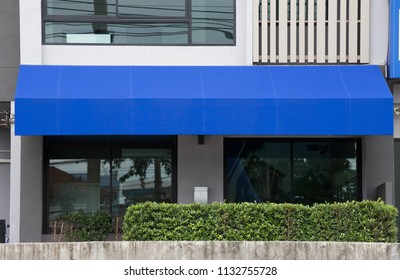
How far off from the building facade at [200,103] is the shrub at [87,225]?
39cm

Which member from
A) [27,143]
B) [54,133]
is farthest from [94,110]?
[27,143]

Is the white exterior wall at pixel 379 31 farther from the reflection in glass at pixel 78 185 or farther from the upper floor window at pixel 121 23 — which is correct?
the reflection in glass at pixel 78 185

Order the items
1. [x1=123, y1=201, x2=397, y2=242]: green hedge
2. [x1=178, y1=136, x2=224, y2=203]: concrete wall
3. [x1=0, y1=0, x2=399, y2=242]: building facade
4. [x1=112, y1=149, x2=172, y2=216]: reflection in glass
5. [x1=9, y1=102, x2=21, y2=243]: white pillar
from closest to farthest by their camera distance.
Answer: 1. [x1=123, y1=201, x2=397, y2=242]: green hedge
2. [x1=0, y1=0, x2=399, y2=242]: building facade
3. [x1=9, y1=102, x2=21, y2=243]: white pillar
4. [x1=178, y1=136, x2=224, y2=203]: concrete wall
5. [x1=112, y1=149, x2=172, y2=216]: reflection in glass

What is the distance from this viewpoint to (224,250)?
1286cm

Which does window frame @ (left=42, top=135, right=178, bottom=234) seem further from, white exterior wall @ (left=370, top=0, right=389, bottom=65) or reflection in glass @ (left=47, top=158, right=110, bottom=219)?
white exterior wall @ (left=370, top=0, right=389, bottom=65)

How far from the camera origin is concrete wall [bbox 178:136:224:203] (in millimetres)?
17219

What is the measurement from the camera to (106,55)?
56.2 ft

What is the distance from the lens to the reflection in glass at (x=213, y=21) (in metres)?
17.3

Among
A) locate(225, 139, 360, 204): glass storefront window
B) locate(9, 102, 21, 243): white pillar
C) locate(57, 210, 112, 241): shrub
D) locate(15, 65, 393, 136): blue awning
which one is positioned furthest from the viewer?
locate(225, 139, 360, 204): glass storefront window

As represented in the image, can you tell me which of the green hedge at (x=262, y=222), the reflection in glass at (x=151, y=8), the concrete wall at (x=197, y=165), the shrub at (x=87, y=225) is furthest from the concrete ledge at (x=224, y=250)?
the reflection in glass at (x=151, y=8)

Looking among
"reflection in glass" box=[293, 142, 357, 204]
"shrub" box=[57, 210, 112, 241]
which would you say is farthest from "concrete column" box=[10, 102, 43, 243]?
"reflection in glass" box=[293, 142, 357, 204]

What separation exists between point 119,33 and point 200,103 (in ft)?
9.07

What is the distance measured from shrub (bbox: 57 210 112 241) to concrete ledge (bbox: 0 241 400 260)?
3.93 metres

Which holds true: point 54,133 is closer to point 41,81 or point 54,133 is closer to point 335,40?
point 41,81
